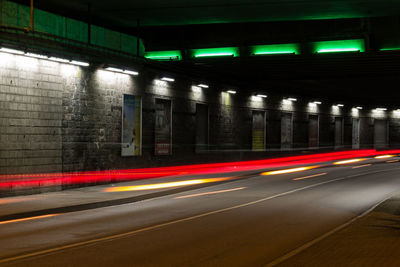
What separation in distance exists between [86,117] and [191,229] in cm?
1020

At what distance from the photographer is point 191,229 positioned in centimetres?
1058

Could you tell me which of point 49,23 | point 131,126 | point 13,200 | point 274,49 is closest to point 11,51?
point 49,23

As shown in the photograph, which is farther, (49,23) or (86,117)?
(86,117)

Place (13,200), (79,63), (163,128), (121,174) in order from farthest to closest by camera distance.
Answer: (163,128), (121,174), (79,63), (13,200)

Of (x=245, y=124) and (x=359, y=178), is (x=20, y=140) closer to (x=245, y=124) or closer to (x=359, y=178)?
(x=359, y=178)

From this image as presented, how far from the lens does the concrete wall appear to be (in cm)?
1644

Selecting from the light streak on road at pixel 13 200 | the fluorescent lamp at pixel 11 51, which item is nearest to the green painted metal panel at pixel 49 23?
the fluorescent lamp at pixel 11 51

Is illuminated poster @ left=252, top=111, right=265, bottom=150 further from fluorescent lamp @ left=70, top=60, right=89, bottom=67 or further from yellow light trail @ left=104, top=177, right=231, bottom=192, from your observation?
fluorescent lamp @ left=70, top=60, right=89, bottom=67

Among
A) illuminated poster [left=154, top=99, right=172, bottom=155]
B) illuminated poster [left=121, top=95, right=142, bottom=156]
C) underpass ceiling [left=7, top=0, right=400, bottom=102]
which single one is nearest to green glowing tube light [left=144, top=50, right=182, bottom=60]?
underpass ceiling [left=7, top=0, right=400, bottom=102]

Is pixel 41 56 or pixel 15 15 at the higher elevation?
pixel 15 15

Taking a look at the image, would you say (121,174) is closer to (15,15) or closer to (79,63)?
(79,63)

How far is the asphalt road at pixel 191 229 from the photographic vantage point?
796 centimetres

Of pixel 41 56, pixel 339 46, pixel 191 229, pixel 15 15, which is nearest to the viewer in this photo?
pixel 191 229

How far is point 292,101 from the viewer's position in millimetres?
38625
